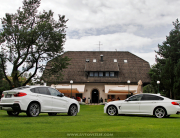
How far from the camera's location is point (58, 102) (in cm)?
1414

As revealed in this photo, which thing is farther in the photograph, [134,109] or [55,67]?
[55,67]

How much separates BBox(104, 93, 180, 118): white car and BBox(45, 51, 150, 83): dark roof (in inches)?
1156

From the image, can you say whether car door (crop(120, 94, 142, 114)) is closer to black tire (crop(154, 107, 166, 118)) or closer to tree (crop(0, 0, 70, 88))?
black tire (crop(154, 107, 166, 118))

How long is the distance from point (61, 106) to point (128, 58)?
3854 centimetres

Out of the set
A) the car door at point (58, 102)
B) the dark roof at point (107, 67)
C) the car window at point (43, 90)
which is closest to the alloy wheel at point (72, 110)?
the car door at point (58, 102)

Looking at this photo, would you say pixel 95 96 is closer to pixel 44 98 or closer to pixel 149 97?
pixel 149 97

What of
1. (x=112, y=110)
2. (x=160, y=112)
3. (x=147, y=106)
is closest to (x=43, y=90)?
(x=112, y=110)

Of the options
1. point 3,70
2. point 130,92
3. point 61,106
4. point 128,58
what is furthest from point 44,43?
point 128,58

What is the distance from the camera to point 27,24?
32938 millimetres

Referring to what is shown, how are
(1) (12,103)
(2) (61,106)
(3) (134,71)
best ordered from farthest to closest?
(3) (134,71)
(2) (61,106)
(1) (12,103)

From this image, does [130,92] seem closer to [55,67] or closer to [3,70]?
[55,67]

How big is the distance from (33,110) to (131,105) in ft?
19.2

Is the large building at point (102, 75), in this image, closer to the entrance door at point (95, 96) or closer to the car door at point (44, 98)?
the entrance door at point (95, 96)

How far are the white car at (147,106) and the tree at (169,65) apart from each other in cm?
2181
